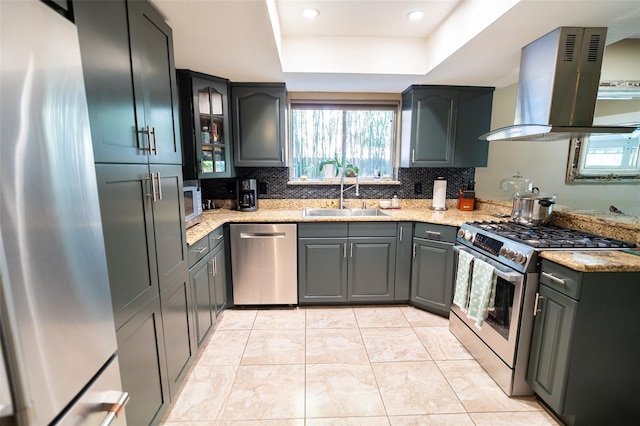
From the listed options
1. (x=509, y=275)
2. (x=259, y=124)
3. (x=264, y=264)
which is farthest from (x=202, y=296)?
(x=509, y=275)

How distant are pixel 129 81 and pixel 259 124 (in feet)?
5.41

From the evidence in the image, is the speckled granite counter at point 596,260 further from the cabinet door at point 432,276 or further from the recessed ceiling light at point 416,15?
the recessed ceiling light at point 416,15

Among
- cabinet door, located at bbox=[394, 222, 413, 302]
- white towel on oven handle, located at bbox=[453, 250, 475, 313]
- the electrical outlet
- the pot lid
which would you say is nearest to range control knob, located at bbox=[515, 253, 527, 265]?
white towel on oven handle, located at bbox=[453, 250, 475, 313]

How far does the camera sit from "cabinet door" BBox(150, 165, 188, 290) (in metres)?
1.41

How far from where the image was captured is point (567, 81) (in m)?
1.76

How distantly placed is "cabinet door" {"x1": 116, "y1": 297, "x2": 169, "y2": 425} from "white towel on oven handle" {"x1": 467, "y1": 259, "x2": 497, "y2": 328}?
1.93m

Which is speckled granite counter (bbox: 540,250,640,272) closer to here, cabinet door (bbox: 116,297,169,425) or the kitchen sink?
the kitchen sink

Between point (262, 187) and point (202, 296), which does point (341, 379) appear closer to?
point (202, 296)

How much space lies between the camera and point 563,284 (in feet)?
4.70

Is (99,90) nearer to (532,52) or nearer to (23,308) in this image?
(23,308)

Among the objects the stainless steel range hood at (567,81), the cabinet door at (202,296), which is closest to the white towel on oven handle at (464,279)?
the stainless steel range hood at (567,81)

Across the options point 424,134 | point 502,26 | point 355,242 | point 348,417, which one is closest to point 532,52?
point 502,26

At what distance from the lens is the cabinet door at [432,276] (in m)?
2.49

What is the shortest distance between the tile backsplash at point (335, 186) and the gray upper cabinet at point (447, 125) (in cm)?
29
